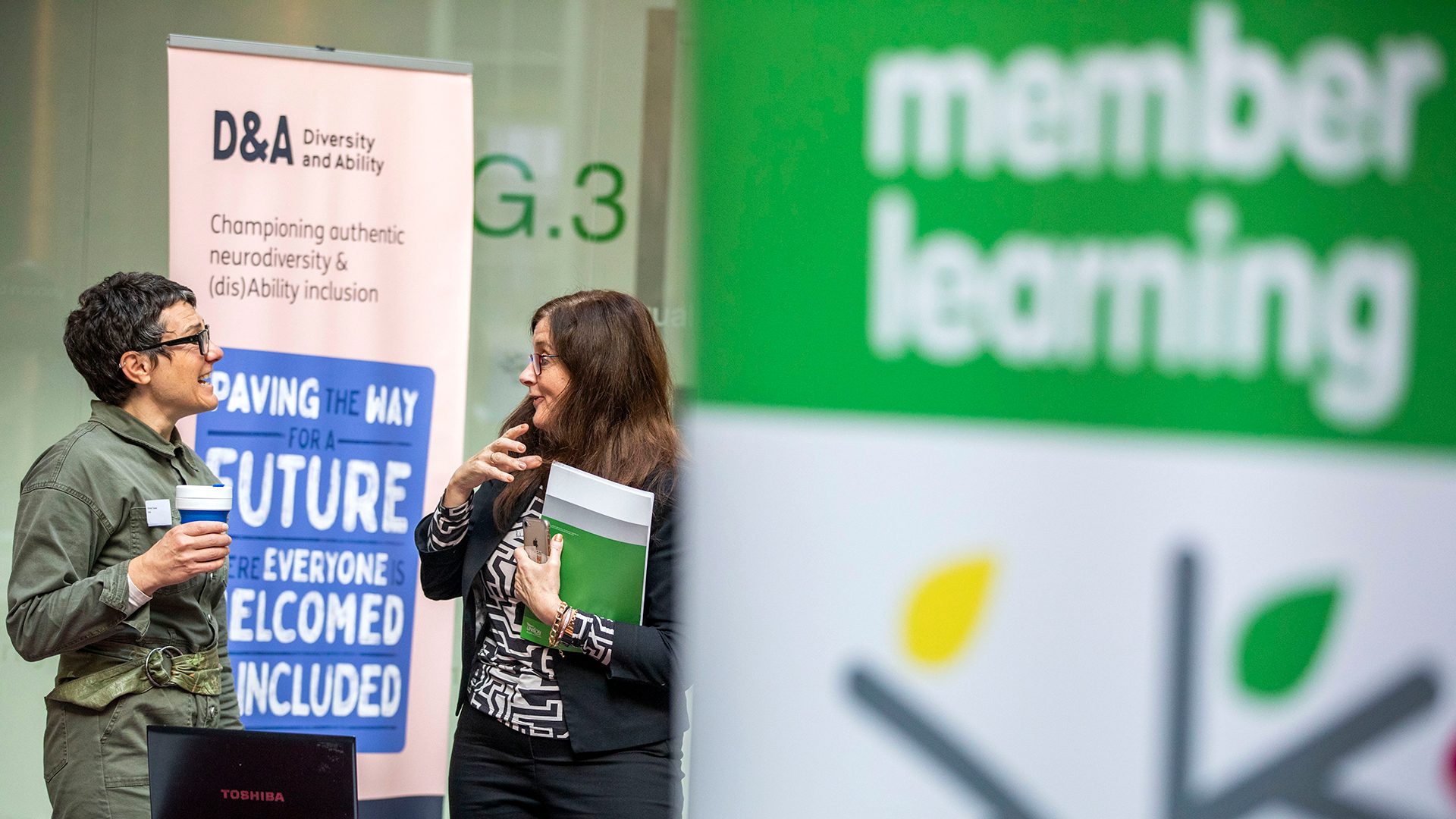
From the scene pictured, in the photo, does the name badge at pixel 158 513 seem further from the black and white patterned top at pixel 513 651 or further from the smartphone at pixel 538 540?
the smartphone at pixel 538 540

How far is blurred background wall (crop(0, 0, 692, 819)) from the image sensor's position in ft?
16.1

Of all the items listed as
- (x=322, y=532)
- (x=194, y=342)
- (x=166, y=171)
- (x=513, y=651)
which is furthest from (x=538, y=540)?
(x=166, y=171)

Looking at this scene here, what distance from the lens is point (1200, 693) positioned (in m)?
0.91

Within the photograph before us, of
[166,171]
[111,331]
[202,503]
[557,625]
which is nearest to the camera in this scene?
[557,625]

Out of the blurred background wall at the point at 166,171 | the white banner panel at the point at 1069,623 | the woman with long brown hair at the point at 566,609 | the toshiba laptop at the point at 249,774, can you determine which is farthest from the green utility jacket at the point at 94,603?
the blurred background wall at the point at 166,171

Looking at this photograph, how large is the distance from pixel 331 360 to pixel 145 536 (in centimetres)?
94

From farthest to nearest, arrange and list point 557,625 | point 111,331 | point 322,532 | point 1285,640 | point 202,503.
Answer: point 322,532 < point 111,331 < point 202,503 < point 557,625 < point 1285,640

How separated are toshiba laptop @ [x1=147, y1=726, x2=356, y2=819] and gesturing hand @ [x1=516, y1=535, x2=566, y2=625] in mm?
394

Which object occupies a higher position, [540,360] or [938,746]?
[540,360]

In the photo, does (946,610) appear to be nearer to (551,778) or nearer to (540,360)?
(551,778)

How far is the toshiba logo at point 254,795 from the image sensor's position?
2336 millimetres

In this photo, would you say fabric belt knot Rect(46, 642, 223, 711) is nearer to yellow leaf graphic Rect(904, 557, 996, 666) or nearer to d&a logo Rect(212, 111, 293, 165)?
d&a logo Rect(212, 111, 293, 165)

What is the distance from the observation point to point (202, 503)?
2.35 meters

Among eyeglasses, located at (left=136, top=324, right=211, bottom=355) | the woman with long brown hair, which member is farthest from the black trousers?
eyeglasses, located at (left=136, top=324, right=211, bottom=355)
